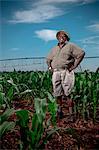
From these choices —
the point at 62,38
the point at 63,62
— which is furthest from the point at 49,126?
the point at 62,38

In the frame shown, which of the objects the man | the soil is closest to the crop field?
the soil

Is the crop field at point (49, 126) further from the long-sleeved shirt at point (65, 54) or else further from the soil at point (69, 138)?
the long-sleeved shirt at point (65, 54)

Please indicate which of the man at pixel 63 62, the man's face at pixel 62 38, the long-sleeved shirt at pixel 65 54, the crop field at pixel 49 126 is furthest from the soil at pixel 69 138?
the man's face at pixel 62 38

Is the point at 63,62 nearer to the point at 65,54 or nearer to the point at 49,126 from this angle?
the point at 65,54

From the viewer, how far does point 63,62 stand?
481cm

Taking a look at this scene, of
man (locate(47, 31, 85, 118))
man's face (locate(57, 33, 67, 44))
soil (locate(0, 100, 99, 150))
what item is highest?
man's face (locate(57, 33, 67, 44))

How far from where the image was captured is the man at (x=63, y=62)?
4.75 m

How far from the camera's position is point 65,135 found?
12.9ft

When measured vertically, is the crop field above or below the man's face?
below

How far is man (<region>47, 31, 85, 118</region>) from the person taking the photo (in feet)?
15.6

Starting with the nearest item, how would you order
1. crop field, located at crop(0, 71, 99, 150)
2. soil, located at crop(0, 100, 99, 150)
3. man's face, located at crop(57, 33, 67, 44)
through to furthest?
crop field, located at crop(0, 71, 99, 150) → soil, located at crop(0, 100, 99, 150) → man's face, located at crop(57, 33, 67, 44)

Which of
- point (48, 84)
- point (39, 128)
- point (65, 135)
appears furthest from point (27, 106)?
point (39, 128)

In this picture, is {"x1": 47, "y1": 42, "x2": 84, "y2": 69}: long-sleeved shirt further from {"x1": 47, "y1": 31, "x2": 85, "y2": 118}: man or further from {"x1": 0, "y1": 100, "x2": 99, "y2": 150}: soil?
{"x1": 0, "y1": 100, "x2": 99, "y2": 150}: soil

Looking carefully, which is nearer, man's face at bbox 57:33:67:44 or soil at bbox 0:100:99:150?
soil at bbox 0:100:99:150
